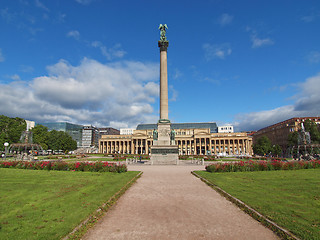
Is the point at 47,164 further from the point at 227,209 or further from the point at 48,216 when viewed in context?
the point at 227,209

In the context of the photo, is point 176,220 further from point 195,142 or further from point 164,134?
point 195,142

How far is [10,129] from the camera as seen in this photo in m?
63.4

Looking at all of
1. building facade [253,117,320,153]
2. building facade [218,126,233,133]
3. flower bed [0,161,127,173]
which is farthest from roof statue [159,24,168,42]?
building facade [218,126,233,133]

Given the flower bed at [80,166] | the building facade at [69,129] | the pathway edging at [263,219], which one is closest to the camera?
the pathway edging at [263,219]

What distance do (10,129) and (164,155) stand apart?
192 ft

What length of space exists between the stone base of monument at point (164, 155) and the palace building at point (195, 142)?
95.4 m

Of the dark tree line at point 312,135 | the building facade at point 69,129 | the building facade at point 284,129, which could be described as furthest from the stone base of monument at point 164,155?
the building facade at point 69,129

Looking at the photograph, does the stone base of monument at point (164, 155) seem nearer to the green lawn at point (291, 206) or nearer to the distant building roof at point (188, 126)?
the green lawn at point (291, 206)

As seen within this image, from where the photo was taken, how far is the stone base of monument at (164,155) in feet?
116

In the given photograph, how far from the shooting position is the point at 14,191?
11492 millimetres

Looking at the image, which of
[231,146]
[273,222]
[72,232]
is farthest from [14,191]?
[231,146]

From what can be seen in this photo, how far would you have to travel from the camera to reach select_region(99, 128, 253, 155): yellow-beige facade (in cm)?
13450

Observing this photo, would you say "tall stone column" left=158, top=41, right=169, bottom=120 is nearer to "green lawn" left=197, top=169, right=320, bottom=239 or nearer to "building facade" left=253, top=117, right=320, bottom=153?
"green lawn" left=197, top=169, right=320, bottom=239

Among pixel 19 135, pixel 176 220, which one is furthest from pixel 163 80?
pixel 19 135
